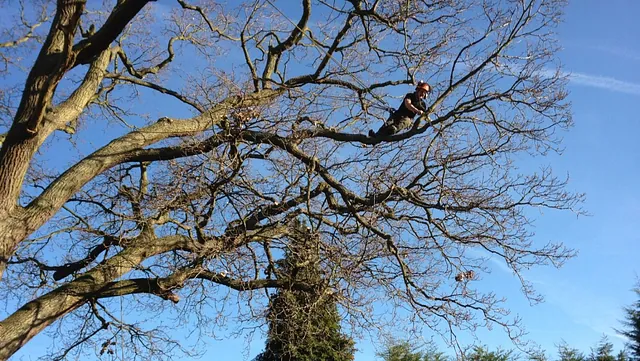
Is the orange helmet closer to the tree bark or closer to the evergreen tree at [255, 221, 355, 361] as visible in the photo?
the evergreen tree at [255, 221, 355, 361]

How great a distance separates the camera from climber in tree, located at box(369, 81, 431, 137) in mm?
6711

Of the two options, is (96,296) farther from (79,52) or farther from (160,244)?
(79,52)

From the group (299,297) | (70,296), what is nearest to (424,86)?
(299,297)

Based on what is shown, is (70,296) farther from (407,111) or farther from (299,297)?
(407,111)

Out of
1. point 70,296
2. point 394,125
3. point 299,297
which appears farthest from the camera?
point 299,297

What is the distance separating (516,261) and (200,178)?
12.8 feet

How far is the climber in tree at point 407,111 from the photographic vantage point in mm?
6711

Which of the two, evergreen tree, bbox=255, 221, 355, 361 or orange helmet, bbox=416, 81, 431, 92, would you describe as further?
evergreen tree, bbox=255, 221, 355, 361

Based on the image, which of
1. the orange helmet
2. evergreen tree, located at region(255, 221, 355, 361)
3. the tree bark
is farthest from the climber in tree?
the tree bark

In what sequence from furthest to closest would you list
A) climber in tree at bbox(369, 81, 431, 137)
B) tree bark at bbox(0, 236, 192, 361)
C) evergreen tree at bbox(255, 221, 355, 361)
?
evergreen tree at bbox(255, 221, 355, 361) < climber in tree at bbox(369, 81, 431, 137) < tree bark at bbox(0, 236, 192, 361)

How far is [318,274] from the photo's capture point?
7602 mm

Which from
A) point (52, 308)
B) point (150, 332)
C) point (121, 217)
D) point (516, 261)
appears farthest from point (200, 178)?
point (516, 261)

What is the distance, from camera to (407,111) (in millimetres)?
6738

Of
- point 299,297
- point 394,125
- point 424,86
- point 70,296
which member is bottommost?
point 70,296
